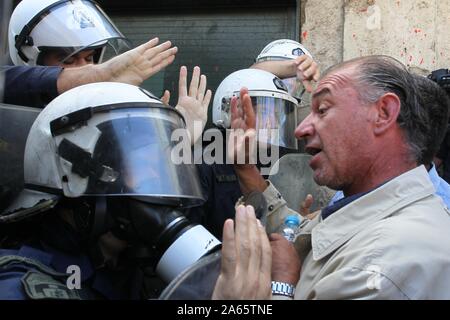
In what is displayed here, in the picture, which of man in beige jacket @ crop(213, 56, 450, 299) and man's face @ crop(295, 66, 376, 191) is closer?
man in beige jacket @ crop(213, 56, 450, 299)

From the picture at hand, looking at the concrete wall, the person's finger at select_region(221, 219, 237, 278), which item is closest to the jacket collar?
the person's finger at select_region(221, 219, 237, 278)

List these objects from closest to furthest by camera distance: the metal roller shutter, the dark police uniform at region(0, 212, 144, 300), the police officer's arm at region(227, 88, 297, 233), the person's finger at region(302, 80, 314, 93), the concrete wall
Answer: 1. the dark police uniform at region(0, 212, 144, 300)
2. the police officer's arm at region(227, 88, 297, 233)
3. the person's finger at region(302, 80, 314, 93)
4. the concrete wall
5. the metal roller shutter

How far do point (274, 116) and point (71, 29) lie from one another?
3.72ft

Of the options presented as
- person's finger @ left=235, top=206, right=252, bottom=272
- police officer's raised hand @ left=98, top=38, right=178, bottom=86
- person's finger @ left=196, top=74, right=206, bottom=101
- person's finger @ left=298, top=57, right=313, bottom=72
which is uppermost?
police officer's raised hand @ left=98, top=38, right=178, bottom=86

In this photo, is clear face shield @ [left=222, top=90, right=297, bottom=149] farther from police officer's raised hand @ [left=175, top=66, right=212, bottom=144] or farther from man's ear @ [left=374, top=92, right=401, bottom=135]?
man's ear @ [left=374, top=92, right=401, bottom=135]

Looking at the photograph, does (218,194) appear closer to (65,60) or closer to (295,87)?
(65,60)

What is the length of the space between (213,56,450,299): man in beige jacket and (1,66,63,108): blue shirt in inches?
43.4

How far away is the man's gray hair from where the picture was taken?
220 centimetres

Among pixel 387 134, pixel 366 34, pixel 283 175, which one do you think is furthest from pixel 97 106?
pixel 366 34

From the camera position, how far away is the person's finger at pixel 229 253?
5.76 ft

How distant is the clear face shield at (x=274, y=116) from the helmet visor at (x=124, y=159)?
3.92 feet

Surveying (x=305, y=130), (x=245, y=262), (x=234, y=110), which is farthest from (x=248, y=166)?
(x=245, y=262)

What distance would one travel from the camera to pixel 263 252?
1833 mm

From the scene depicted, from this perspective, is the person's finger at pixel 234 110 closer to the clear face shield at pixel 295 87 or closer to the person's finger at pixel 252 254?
the person's finger at pixel 252 254
